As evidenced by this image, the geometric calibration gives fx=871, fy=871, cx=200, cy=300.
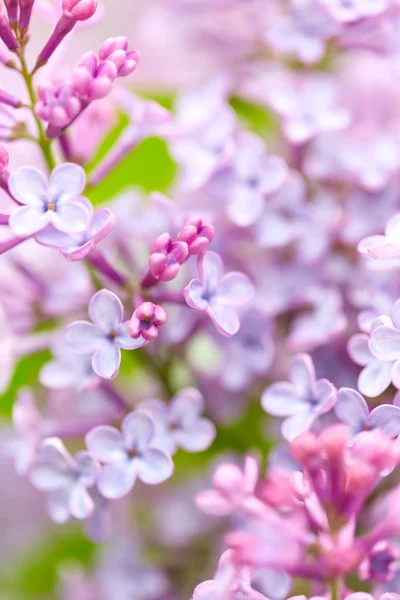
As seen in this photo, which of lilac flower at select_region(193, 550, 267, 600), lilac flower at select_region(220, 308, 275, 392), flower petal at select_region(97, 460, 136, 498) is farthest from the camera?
lilac flower at select_region(220, 308, 275, 392)

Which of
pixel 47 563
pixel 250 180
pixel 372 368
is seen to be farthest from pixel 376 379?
pixel 47 563

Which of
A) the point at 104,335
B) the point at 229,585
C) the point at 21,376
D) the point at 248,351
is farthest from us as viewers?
the point at 21,376

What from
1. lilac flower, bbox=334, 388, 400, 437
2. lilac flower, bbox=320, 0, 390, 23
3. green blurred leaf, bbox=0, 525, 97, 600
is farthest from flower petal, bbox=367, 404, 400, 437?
green blurred leaf, bbox=0, 525, 97, 600

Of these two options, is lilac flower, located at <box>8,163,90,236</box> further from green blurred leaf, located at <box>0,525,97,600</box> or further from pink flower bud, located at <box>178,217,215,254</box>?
green blurred leaf, located at <box>0,525,97,600</box>

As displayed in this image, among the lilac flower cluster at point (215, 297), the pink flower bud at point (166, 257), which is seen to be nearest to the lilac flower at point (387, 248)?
the lilac flower cluster at point (215, 297)

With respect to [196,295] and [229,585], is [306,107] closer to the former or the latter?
[196,295]

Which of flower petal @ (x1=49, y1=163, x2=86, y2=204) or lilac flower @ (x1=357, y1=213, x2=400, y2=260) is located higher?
flower petal @ (x1=49, y1=163, x2=86, y2=204)

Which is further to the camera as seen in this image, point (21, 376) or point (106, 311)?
point (21, 376)

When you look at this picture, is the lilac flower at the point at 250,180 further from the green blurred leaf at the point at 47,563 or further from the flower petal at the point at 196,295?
the green blurred leaf at the point at 47,563
